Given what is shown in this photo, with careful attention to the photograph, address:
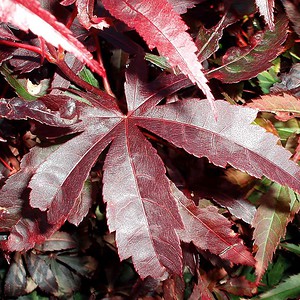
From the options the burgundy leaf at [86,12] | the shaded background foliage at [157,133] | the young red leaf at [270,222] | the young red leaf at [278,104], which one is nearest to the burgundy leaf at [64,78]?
the shaded background foliage at [157,133]

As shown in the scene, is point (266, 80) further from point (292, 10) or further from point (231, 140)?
point (231, 140)

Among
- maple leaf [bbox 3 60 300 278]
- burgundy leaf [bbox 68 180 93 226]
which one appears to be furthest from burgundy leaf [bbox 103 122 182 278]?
burgundy leaf [bbox 68 180 93 226]

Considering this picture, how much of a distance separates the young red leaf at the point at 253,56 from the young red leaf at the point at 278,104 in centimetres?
4

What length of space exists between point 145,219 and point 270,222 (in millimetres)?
238

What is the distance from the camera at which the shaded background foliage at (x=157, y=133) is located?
0.49 m

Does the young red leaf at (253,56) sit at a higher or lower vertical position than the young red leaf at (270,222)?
higher

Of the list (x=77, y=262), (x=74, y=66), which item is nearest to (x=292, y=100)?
(x=74, y=66)

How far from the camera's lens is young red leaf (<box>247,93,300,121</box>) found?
588mm

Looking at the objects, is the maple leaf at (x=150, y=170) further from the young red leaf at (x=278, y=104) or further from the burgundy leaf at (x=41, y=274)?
the burgundy leaf at (x=41, y=274)

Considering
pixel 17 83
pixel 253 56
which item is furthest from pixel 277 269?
pixel 17 83

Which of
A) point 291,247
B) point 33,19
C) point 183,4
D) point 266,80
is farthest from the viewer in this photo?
point 291,247

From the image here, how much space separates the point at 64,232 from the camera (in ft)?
3.00

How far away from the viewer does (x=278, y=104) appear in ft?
1.97

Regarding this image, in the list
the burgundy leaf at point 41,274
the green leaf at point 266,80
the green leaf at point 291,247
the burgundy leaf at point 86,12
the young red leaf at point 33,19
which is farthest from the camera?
the burgundy leaf at point 41,274
